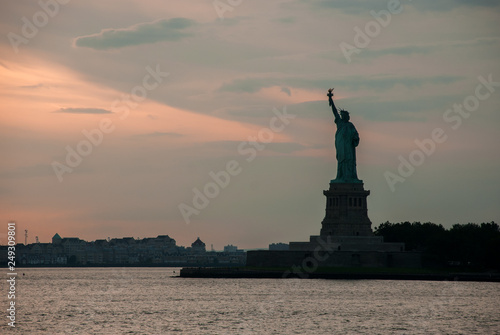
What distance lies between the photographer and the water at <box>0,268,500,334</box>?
66125 millimetres

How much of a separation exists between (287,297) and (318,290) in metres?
8.64

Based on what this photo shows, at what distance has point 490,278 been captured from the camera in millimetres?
115812

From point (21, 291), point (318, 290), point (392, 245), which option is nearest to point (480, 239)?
point (392, 245)

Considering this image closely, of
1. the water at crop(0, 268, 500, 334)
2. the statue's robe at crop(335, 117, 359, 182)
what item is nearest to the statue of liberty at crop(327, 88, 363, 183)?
the statue's robe at crop(335, 117, 359, 182)

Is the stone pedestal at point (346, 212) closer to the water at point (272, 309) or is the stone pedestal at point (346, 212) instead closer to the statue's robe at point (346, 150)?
the statue's robe at point (346, 150)

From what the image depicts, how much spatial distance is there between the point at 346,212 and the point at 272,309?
4627cm

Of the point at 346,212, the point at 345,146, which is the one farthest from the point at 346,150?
the point at 346,212

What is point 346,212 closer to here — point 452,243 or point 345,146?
point 345,146

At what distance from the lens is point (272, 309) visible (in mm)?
78125

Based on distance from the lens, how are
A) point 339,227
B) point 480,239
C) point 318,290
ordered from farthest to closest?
point 480,239 < point 339,227 < point 318,290

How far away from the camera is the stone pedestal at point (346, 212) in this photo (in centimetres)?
12250

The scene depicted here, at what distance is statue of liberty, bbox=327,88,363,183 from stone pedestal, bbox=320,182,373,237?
1882 mm

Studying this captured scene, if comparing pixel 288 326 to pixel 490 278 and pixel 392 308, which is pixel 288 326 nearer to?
pixel 392 308

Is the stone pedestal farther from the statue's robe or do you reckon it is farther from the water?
the water
